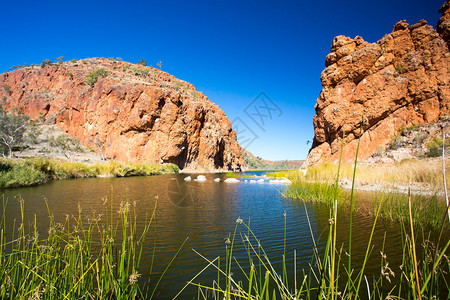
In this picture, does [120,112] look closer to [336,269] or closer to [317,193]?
[317,193]

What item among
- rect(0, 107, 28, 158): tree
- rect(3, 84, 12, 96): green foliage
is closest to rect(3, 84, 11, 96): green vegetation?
rect(3, 84, 12, 96): green foliage

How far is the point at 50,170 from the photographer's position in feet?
62.5

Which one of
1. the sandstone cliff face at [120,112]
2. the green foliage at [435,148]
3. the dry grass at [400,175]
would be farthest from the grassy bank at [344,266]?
the sandstone cliff face at [120,112]

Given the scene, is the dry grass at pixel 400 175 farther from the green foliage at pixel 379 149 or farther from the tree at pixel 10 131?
the tree at pixel 10 131

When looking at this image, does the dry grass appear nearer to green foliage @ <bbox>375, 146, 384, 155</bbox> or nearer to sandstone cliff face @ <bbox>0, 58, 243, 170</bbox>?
green foliage @ <bbox>375, 146, 384, 155</bbox>

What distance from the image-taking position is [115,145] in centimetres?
4669

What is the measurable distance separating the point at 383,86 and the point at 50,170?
34596 millimetres

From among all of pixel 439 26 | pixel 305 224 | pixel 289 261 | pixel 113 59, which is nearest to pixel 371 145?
pixel 439 26

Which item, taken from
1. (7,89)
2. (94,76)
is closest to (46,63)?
(7,89)

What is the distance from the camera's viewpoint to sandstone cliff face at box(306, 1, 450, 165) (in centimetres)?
2580

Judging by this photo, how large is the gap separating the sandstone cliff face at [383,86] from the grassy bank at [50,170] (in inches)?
Answer: 896

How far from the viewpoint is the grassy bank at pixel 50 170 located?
1323 cm

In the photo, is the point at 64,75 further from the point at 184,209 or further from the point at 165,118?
the point at 184,209

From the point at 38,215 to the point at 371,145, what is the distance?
30581 millimetres
